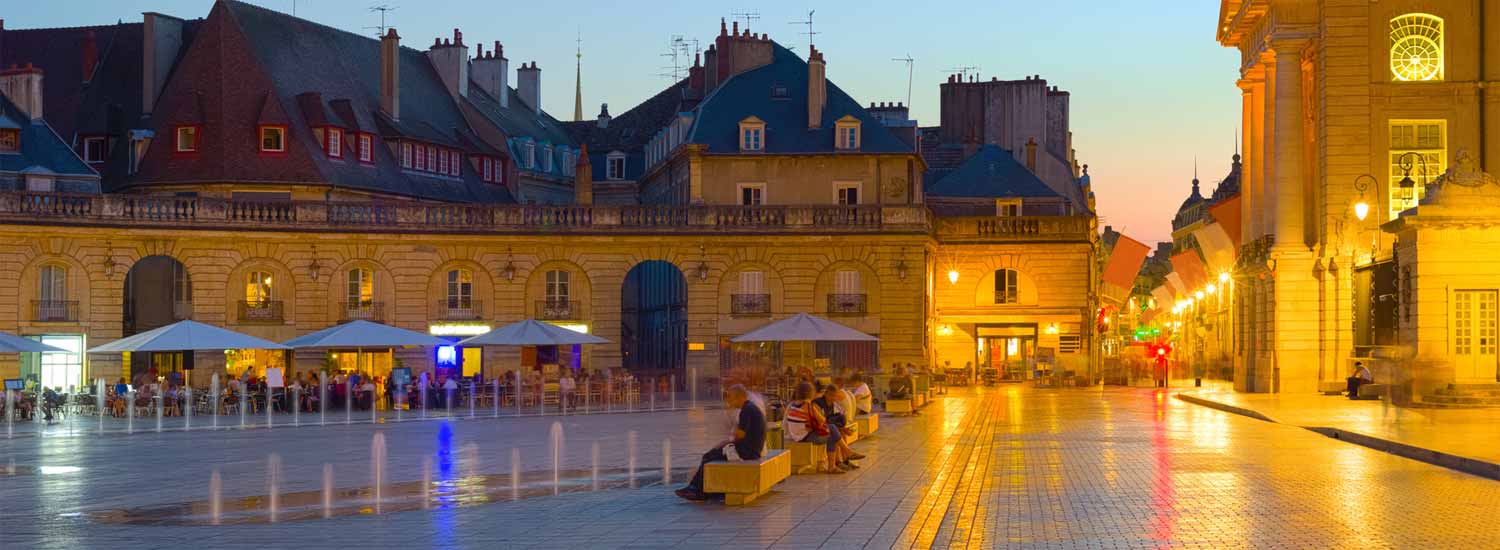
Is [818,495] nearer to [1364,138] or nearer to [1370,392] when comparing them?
[1370,392]

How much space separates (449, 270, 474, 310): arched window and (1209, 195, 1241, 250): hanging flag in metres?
24.4

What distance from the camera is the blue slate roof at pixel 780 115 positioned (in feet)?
227

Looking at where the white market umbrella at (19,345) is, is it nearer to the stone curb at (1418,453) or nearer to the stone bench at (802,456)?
the stone bench at (802,456)

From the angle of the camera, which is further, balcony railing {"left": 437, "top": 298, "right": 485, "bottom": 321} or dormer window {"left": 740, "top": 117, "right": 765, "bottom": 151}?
dormer window {"left": 740, "top": 117, "right": 765, "bottom": 151}

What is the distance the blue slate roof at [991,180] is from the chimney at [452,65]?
65.8ft

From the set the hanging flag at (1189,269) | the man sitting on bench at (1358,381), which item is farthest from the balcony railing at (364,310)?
the man sitting on bench at (1358,381)

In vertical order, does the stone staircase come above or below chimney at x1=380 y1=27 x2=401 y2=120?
below

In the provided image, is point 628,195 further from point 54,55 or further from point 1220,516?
point 1220,516

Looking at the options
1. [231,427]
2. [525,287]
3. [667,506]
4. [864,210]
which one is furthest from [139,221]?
[667,506]

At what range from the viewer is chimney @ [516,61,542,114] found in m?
91.0

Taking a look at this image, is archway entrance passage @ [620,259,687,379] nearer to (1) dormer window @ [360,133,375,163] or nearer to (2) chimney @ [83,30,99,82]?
(1) dormer window @ [360,133,375,163]

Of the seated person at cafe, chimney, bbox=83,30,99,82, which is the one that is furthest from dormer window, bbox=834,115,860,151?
the seated person at cafe

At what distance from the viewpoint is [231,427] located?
39.8 meters

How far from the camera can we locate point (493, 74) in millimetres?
85688
